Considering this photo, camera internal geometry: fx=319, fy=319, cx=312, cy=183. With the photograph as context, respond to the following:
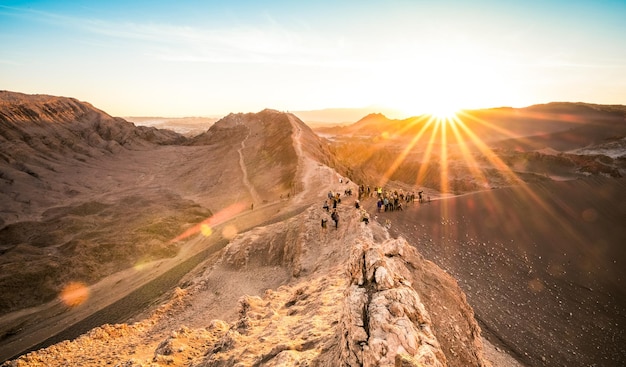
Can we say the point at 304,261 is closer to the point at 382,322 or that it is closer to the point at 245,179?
the point at 382,322

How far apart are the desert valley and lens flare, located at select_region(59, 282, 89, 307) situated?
0.17 metres

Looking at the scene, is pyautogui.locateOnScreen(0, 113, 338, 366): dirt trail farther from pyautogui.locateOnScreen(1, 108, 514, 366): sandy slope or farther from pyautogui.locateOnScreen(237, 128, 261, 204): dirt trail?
pyautogui.locateOnScreen(237, 128, 261, 204): dirt trail

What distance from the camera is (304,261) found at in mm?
17219

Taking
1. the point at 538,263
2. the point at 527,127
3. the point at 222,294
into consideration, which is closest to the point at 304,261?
the point at 222,294

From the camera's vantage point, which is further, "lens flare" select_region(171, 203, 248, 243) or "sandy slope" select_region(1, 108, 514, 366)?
"lens flare" select_region(171, 203, 248, 243)

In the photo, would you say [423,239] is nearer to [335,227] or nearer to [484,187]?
[335,227]

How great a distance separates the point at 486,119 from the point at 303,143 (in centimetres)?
9248

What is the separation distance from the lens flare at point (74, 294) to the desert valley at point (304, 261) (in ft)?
0.56

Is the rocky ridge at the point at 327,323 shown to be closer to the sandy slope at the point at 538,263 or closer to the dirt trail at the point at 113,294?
the dirt trail at the point at 113,294

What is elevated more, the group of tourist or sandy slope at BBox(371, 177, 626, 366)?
the group of tourist

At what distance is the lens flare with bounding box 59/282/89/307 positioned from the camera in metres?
24.3

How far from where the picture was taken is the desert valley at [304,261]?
8352 millimetres

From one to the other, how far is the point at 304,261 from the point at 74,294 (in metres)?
21.2

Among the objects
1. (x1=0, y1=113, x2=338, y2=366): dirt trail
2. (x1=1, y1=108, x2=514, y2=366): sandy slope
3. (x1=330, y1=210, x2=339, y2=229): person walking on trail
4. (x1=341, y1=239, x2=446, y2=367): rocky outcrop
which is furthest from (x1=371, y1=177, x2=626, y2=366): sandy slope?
(x1=0, y1=113, x2=338, y2=366): dirt trail
